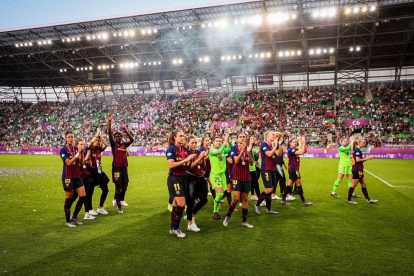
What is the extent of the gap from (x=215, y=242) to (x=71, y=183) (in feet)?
12.6

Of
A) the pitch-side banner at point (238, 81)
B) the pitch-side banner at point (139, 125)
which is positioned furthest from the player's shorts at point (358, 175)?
the pitch-side banner at point (139, 125)

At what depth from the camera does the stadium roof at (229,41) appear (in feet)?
89.9

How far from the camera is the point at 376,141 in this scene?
28.7 meters

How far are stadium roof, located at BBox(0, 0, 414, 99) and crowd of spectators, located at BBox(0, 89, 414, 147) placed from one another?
13.3ft

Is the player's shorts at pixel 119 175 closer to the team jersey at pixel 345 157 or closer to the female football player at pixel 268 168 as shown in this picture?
the female football player at pixel 268 168

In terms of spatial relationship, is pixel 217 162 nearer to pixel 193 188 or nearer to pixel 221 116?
pixel 193 188

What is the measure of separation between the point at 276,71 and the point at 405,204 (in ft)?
111

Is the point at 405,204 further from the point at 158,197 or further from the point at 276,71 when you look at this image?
the point at 276,71

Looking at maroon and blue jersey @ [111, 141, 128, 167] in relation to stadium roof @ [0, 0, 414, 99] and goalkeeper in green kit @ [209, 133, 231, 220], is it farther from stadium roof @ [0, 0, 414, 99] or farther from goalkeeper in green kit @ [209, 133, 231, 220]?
stadium roof @ [0, 0, 414, 99]

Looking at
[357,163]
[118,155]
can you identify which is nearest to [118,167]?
[118,155]

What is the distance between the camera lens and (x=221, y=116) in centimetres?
3947

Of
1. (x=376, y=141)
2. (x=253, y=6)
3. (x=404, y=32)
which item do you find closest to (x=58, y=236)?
(x=253, y=6)

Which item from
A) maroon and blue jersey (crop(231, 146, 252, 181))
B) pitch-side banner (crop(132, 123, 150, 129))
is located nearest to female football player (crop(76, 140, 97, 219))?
maroon and blue jersey (crop(231, 146, 252, 181))

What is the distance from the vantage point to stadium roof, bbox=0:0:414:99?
27.4m
